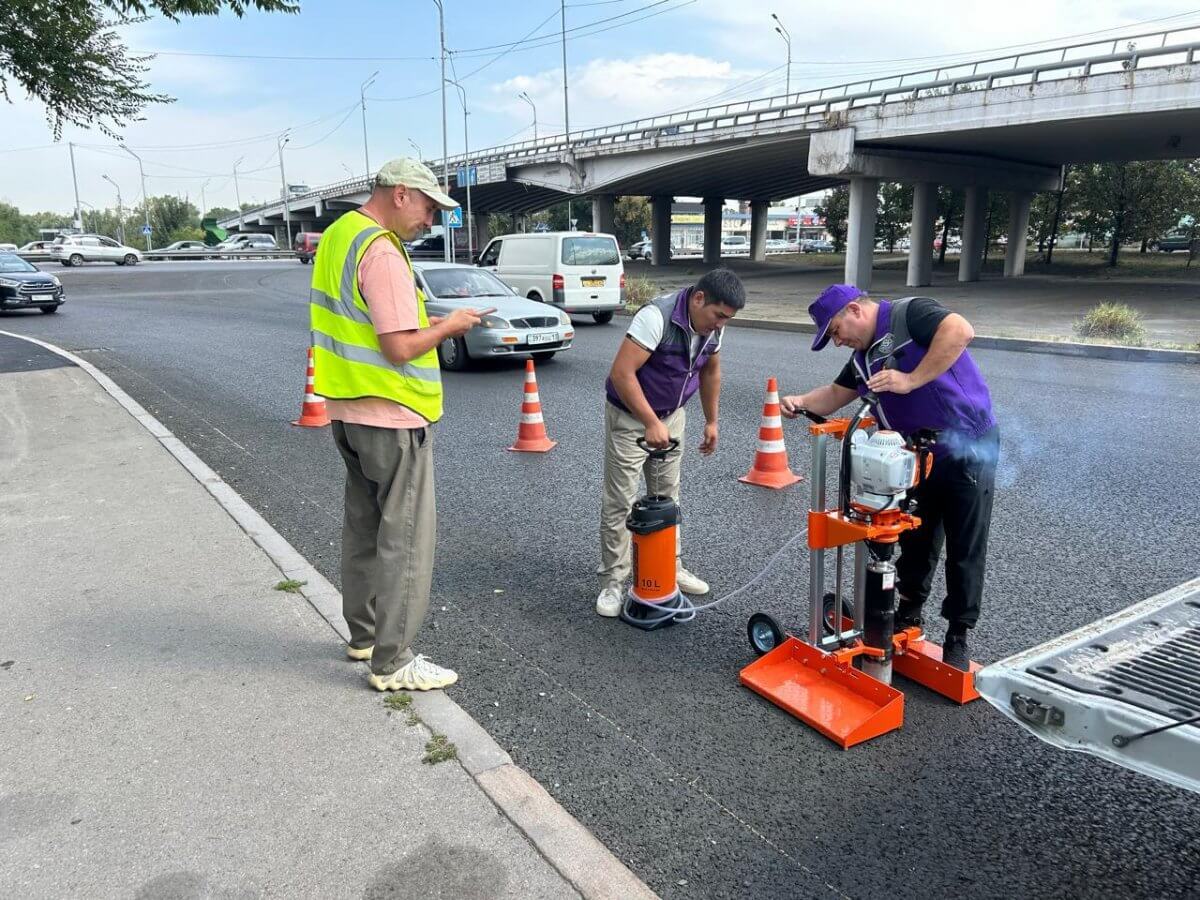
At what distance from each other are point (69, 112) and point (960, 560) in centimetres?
1099

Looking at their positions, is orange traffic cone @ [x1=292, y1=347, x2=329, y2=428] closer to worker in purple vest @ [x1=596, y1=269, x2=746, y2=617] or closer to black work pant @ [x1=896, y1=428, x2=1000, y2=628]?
worker in purple vest @ [x1=596, y1=269, x2=746, y2=617]

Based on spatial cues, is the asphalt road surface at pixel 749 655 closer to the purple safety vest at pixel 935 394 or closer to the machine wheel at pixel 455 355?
the purple safety vest at pixel 935 394

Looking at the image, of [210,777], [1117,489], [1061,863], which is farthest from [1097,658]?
[1117,489]

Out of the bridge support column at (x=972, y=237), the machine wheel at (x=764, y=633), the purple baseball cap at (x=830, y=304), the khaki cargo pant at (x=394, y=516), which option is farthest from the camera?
the bridge support column at (x=972, y=237)

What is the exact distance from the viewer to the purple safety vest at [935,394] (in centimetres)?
325

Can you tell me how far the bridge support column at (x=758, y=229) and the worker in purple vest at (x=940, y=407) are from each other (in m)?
57.1

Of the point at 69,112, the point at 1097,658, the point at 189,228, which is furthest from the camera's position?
the point at 189,228

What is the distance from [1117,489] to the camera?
617 centimetres

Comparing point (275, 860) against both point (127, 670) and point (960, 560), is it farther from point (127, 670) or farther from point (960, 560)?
point (960, 560)

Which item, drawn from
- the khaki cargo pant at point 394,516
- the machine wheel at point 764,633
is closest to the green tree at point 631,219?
the machine wheel at point 764,633

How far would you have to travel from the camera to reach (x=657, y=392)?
162 inches

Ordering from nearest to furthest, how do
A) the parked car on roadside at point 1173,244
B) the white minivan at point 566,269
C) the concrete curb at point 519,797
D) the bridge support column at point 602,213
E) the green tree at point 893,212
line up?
1. the concrete curb at point 519,797
2. the white minivan at point 566,269
3. the green tree at point 893,212
4. the parked car on roadside at point 1173,244
5. the bridge support column at point 602,213

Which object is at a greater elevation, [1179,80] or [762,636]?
[1179,80]

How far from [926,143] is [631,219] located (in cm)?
5802
